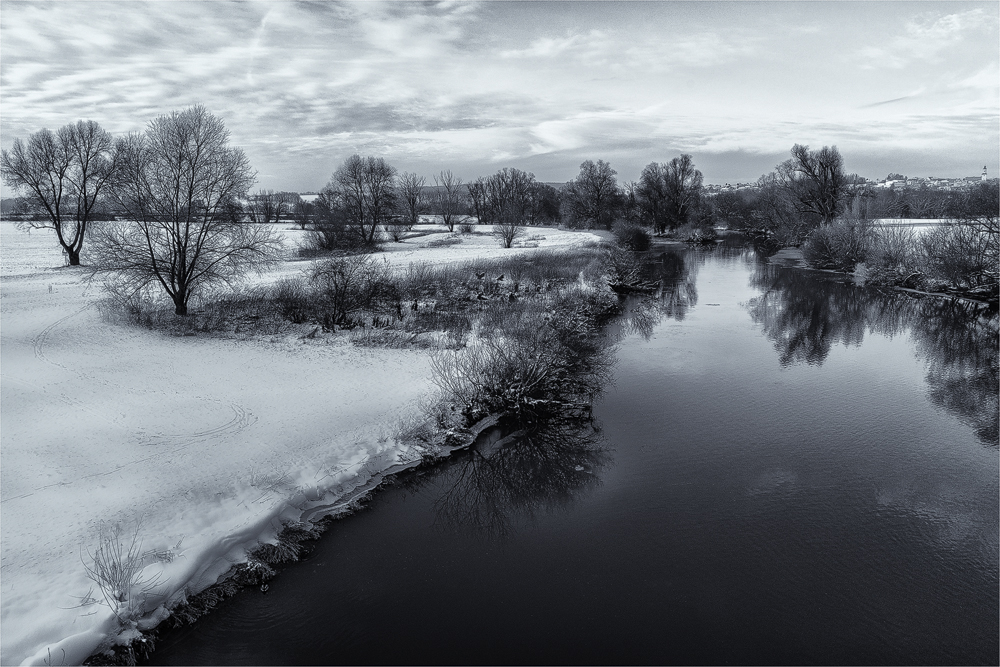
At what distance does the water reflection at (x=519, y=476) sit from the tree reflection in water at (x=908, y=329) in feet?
26.7

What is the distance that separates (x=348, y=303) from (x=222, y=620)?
1360 cm

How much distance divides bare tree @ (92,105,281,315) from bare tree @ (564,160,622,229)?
53.2 metres

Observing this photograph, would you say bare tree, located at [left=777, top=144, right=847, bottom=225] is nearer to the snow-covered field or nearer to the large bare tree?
the large bare tree

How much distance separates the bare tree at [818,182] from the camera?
4631 cm

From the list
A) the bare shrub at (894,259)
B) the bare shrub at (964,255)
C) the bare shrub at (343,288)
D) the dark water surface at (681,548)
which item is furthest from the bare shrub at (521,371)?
the bare shrub at (894,259)

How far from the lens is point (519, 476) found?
10.7 m

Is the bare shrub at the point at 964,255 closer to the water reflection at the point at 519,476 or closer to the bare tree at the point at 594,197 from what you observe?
the water reflection at the point at 519,476

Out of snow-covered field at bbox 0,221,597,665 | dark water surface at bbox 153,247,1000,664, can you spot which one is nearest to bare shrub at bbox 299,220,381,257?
snow-covered field at bbox 0,221,597,665

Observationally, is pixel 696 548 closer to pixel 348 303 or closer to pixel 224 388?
pixel 224 388

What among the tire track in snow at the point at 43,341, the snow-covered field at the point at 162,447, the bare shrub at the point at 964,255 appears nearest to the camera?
the snow-covered field at the point at 162,447

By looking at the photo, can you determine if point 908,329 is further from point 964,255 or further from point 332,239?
point 332,239

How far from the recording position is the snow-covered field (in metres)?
7.03

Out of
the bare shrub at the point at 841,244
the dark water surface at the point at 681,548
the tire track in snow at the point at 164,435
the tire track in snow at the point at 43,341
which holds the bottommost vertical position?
the dark water surface at the point at 681,548

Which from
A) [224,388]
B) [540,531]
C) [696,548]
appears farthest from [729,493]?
[224,388]
